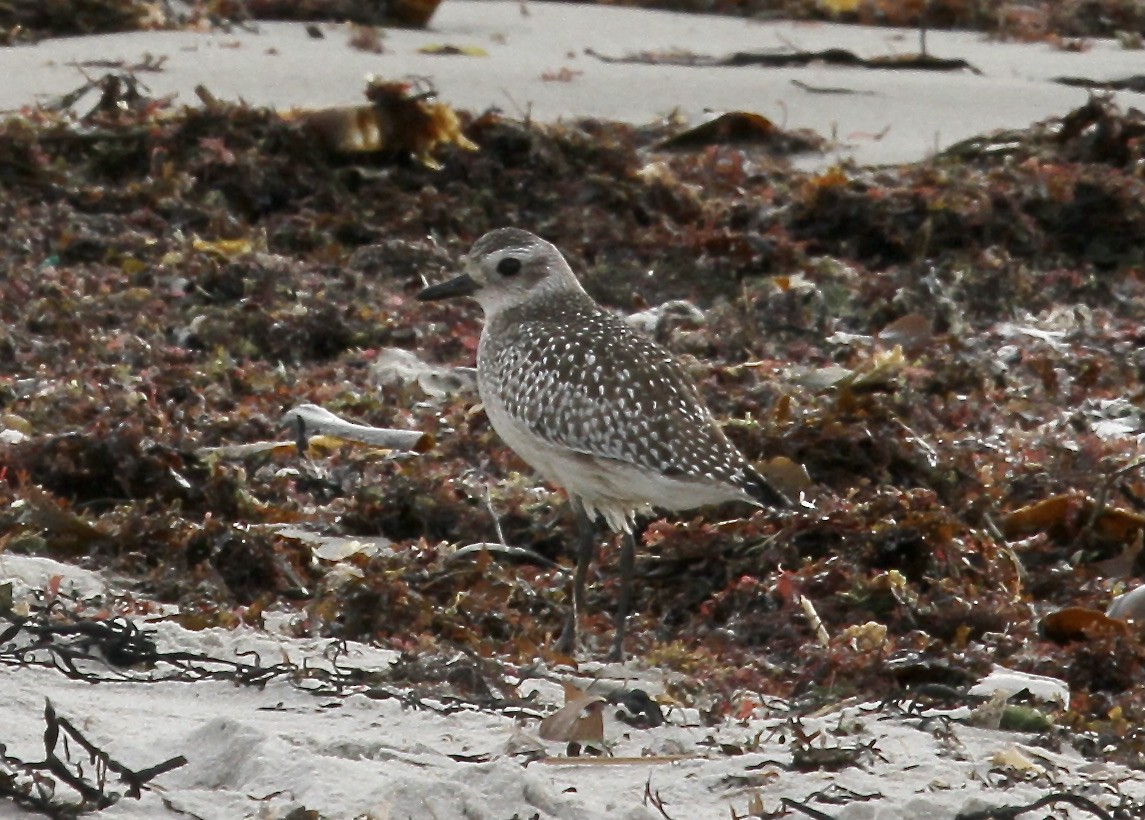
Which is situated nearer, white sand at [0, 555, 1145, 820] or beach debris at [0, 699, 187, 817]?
beach debris at [0, 699, 187, 817]

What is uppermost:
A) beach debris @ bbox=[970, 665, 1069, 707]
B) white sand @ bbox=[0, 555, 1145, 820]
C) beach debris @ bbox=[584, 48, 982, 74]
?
beach debris @ bbox=[584, 48, 982, 74]

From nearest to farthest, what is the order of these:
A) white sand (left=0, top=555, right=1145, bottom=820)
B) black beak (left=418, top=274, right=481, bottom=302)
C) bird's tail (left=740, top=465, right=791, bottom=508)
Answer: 1. white sand (left=0, top=555, right=1145, bottom=820)
2. bird's tail (left=740, top=465, right=791, bottom=508)
3. black beak (left=418, top=274, right=481, bottom=302)

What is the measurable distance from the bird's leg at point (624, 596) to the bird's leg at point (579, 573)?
91 mm

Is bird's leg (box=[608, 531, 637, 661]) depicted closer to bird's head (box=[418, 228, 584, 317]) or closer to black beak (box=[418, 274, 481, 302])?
bird's head (box=[418, 228, 584, 317])

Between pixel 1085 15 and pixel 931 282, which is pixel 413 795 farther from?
pixel 1085 15

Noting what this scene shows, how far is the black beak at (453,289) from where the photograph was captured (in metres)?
6.55

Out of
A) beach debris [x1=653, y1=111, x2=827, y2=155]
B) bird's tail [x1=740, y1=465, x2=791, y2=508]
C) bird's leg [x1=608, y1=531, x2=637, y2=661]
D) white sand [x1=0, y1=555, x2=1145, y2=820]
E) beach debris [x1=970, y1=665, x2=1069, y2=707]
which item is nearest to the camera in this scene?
white sand [x1=0, y1=555, x2=1145, y2=820]

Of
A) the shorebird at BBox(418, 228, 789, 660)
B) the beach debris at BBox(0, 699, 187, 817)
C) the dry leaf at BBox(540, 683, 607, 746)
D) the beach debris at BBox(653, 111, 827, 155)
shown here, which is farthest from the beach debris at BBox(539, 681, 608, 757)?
the beach debris at BBox(653, 111, 827, 155)

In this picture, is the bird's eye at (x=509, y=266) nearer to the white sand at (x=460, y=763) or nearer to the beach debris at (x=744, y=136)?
the white sand at (x=460, y=763)

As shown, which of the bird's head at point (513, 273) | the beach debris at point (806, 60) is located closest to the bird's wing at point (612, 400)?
the bird's head at point (513, 273)

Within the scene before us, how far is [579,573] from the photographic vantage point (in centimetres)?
566

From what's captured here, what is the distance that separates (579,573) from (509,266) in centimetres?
113

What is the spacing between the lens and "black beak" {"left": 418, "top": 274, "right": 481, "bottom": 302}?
6547mm

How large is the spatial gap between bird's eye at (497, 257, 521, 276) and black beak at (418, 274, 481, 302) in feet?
0.38
